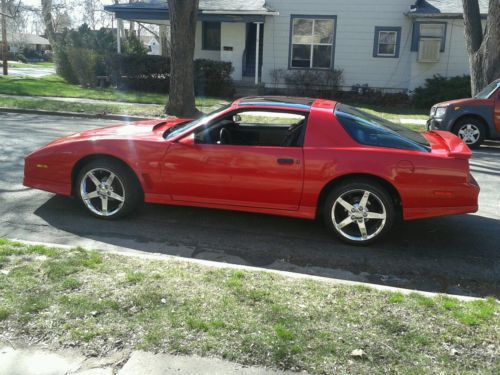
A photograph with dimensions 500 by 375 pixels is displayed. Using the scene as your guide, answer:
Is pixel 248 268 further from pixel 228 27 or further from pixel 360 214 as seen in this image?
pixel 228 27

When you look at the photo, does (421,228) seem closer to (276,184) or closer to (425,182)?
(425,182)

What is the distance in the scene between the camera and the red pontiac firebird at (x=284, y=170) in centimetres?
495

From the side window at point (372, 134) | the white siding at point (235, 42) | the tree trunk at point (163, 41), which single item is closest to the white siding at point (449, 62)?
the white siding at point (235, 42)

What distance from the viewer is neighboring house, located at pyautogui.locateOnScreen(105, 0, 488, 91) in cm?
1958

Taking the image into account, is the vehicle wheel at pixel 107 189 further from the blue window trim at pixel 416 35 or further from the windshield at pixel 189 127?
the blue window trim at pixel 416 35

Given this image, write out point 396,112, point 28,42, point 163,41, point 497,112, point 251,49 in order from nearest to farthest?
point 497,112 < point 396,112 < point 251,49 < point 163,41 < point 28,42

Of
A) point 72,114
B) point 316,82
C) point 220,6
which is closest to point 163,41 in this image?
point 220,6

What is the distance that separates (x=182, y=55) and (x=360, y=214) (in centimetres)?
1018

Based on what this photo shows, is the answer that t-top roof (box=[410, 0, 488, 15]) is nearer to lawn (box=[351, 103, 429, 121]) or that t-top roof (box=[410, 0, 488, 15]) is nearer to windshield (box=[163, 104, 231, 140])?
lawn (box=[351, 103, 429, 121])

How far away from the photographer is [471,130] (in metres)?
11.5

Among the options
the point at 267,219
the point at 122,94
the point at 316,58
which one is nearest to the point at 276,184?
the point at 267,219

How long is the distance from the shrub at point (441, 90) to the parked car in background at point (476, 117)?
7107 mm

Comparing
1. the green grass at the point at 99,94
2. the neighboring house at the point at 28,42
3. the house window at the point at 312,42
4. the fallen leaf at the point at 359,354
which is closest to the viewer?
the fallen leaf at the point at 359,354

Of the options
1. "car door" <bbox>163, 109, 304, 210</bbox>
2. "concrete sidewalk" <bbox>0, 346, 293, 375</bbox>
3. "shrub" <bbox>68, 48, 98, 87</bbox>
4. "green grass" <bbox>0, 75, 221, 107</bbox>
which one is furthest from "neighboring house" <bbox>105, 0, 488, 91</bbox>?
"concrete sidewalk" <bbox>0, 346, 293, 375</bbox>
